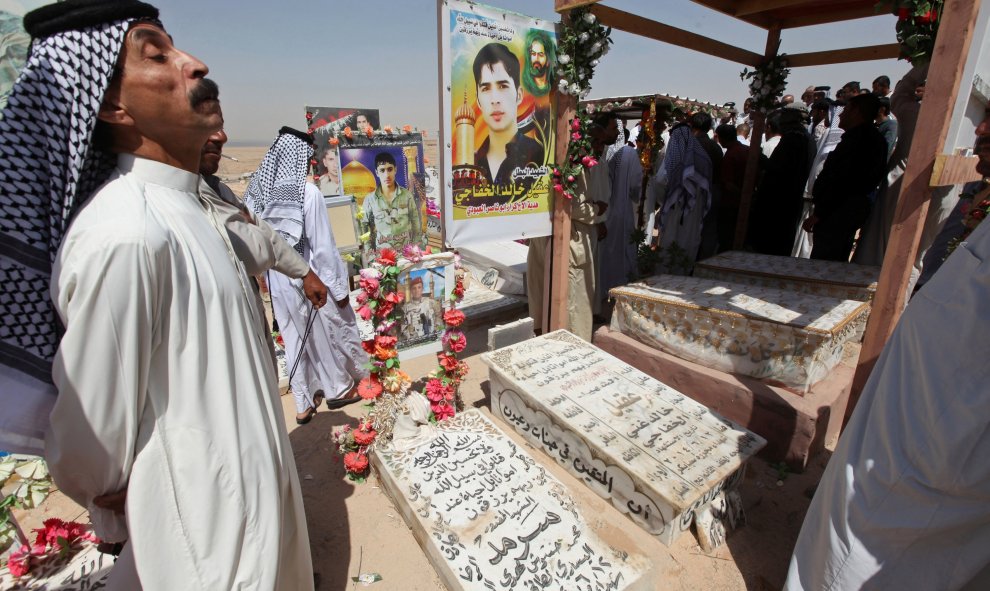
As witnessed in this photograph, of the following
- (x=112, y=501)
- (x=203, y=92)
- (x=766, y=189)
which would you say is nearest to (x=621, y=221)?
(x=766, y=189)

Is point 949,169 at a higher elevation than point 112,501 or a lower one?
higher

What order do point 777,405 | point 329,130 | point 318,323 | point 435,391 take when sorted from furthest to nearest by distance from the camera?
point 329,130 < point 318,323 < point 435,391 < point 777,405

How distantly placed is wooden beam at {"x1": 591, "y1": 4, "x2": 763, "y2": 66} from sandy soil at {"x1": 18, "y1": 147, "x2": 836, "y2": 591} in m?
3.28

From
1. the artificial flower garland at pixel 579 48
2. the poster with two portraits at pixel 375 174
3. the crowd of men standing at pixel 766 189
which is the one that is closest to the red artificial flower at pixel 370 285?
the artificial flower garland at pixel 579 48

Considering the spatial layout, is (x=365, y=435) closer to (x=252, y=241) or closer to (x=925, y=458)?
(x=252, y=241)

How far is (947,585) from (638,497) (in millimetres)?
1289

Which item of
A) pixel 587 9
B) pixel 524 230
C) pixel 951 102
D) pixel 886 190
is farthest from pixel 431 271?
pixel 886 190

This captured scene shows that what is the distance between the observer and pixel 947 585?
4.70ft

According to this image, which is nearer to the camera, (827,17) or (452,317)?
(452,317)

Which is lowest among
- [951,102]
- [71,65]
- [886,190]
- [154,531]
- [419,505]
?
[419,505]

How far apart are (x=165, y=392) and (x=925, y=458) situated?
228 cm

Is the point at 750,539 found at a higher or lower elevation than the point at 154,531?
lower

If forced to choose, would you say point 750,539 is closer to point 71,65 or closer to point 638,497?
point 638,497

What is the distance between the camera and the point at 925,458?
1.40 meters
